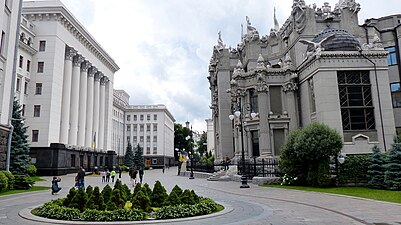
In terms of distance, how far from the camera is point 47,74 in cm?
4775

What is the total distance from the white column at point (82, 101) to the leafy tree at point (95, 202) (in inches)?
1937

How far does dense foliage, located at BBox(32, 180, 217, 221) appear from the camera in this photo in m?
10.4

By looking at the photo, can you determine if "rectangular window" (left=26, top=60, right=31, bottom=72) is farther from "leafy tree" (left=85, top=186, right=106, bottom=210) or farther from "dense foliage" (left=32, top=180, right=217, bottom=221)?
"leafy tree" (left=85, top=186, right=106, bottom=210)

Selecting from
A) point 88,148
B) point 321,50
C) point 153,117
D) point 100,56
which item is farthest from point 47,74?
point 153,117

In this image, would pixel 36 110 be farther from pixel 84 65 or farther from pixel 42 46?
pixel 84 65

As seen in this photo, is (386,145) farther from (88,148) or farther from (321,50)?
(88,148)

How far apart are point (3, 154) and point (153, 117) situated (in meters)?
83.4

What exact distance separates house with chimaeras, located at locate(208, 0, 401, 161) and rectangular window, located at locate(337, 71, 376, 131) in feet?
0.28

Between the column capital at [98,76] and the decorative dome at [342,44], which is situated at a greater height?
the column capital at [98,76]

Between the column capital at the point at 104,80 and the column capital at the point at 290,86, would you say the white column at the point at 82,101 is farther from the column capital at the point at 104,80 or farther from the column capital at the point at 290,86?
the column capital at the point at 290,86

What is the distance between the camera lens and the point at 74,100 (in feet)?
180

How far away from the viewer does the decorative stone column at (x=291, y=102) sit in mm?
35812

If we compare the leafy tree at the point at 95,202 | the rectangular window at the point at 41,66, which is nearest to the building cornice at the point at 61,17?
the rectangular window at the point at 41,66

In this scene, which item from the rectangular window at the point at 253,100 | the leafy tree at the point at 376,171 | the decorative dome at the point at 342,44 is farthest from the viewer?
the rectangular window at the point at 253,100
